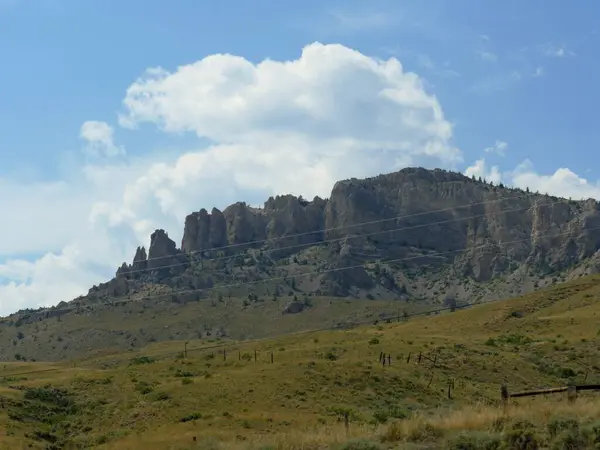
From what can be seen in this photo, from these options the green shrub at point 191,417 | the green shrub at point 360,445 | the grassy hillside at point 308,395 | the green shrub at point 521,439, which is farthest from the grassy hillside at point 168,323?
the green shrub at point 521,439

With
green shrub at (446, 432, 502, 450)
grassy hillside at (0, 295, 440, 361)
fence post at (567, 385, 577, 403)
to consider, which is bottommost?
green shrub at (446, 432, 502, 450)

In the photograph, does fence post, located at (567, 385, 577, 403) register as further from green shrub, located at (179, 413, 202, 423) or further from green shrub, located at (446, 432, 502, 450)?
green shrub, located at (179, 413, 202, 423)

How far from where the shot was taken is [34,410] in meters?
51.1

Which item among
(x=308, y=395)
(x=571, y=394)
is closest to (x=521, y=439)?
(x=571, y=394)

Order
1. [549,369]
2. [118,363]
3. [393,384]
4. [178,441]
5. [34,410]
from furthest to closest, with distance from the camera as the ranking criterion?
1. [118,363]
2. [549,369]
3. [393,384]
4. [34,410]
5. [178,441]

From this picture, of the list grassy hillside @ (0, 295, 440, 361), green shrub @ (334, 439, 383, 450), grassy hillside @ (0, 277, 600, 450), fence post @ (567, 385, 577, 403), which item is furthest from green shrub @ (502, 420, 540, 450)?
grassy hillside @ (0, 295, 440, 361)

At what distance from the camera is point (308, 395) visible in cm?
5066

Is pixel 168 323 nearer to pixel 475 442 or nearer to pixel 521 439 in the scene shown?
pixel 475 442

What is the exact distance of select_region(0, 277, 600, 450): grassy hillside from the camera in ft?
89.0

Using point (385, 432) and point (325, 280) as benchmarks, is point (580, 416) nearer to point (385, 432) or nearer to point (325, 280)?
point (385, 432)

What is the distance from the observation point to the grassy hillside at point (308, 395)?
27.1m

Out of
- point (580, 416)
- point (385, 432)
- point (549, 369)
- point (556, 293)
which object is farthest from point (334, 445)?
point (556, 293)

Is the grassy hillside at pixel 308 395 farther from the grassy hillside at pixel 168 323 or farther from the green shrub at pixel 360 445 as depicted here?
the grassy hillside at pixel 168 323

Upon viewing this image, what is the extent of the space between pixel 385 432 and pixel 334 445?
1463mm
